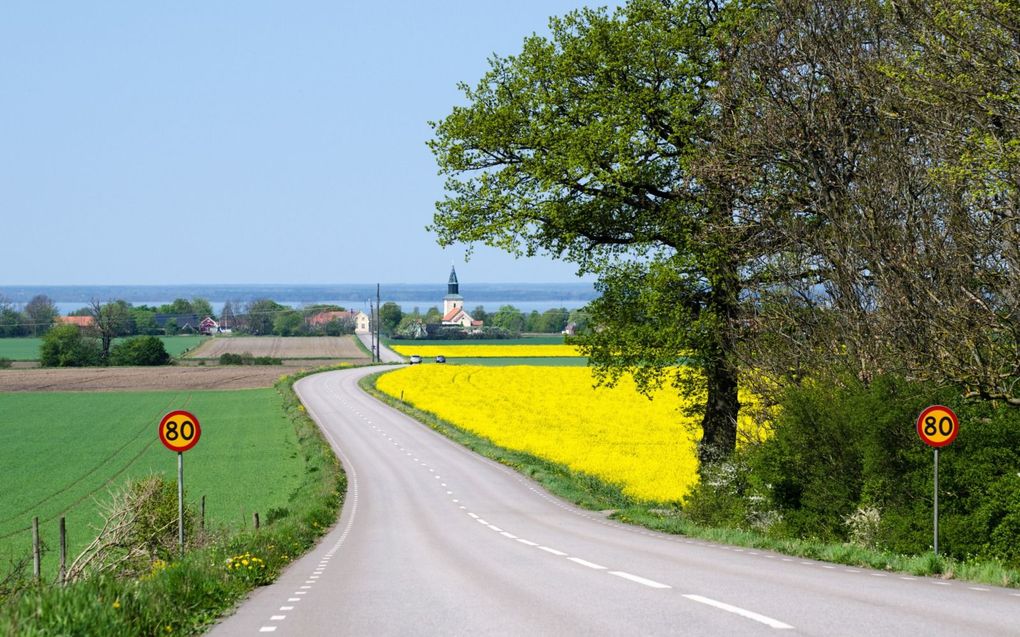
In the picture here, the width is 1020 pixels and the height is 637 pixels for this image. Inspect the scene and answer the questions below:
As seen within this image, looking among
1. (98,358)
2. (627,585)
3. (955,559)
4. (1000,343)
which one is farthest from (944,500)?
(98,358)

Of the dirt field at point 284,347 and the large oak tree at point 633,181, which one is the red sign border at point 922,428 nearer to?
the large oak tree at point 633,181

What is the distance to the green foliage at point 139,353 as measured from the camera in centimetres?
13050

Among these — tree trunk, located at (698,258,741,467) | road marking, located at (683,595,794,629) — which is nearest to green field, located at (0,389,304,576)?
tree trunk, located at (698,258,741,467)

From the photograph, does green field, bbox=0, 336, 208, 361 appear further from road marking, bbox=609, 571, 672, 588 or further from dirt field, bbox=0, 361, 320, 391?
road marking, bbox=609, 571, 672, 588

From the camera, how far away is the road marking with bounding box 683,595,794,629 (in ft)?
32.7

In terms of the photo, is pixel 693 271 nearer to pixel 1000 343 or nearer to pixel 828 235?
pixel 828 235

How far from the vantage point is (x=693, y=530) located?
22672 mm

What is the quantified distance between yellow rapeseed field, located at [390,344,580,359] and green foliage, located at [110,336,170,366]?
32885mm

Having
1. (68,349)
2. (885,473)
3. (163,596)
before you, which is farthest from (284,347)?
(163,596)

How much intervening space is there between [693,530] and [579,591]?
10.2 metres

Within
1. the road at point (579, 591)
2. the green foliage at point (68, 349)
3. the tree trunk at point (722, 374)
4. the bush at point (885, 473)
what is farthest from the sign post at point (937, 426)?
the green foliage at point (68, 349)

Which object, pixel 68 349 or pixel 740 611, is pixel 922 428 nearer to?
pixel 740 611

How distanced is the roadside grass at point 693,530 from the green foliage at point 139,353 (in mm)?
83480

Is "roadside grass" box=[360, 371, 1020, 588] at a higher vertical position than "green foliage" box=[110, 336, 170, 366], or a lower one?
higher
